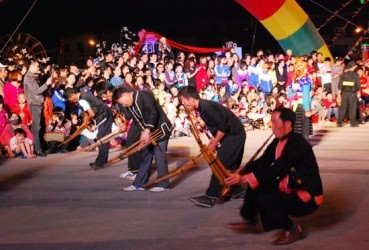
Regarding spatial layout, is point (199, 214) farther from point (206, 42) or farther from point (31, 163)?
point (206, 42)

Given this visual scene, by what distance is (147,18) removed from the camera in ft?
73.2

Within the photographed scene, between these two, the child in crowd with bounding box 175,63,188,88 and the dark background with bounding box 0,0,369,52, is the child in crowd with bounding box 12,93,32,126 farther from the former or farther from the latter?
the dark background with bounding box 0,0,369,52

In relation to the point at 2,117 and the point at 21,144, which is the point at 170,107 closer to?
the point at 21,144

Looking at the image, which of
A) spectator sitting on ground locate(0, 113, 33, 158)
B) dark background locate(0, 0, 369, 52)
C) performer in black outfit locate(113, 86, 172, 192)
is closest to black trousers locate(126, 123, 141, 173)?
performer in black outfit locate(113, 86, 172, 192)

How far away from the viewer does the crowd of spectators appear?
10242 mm

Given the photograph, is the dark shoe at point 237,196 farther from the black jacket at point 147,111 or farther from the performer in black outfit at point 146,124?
the black jacket at point 147,111

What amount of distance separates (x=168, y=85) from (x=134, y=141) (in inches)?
214

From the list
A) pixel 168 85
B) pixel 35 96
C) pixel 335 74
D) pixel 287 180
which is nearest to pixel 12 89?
pixel 35 96

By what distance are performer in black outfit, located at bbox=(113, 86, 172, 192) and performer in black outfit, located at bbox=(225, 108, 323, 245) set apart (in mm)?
2294

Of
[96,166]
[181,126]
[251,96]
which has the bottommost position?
[96,166]

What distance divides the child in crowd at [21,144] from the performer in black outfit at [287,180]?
19.4ft

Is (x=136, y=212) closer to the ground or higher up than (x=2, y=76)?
closer to the ground

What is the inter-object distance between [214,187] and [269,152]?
1476 mm

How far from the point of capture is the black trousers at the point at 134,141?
7871mm
